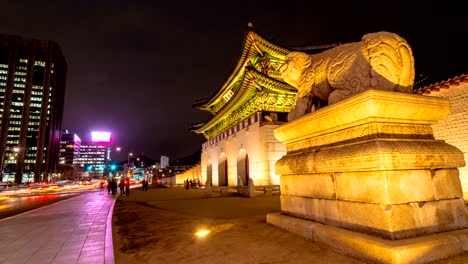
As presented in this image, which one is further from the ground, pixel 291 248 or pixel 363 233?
pixel 363 233

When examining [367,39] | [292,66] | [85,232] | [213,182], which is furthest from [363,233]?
[213,182]

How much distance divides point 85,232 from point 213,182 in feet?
77.1

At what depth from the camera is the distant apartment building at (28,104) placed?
248ft

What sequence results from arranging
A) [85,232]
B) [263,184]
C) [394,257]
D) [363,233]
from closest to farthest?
[394,257], [363,233], [85,232], [263,184]

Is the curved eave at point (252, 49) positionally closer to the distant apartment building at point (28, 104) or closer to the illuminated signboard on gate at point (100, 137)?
the illuminated signboard on gate at point (100, 137)

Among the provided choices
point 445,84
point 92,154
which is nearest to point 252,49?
point 445,84

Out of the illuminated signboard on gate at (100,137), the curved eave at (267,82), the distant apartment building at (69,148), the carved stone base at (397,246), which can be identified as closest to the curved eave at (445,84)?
the carved stone base at (397,246)

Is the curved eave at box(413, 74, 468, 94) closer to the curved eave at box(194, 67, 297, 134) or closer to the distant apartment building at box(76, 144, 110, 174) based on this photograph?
the curved eave at box(194, 67, 297, 134)

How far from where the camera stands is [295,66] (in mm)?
4477

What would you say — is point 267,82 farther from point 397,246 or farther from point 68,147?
point 68,147

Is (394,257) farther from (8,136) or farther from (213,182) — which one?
(8,136)

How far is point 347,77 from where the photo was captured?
3.42 meters

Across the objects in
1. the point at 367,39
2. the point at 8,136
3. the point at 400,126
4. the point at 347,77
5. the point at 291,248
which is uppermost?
the point at 8,136

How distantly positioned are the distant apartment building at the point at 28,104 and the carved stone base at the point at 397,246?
94475 millimetres
